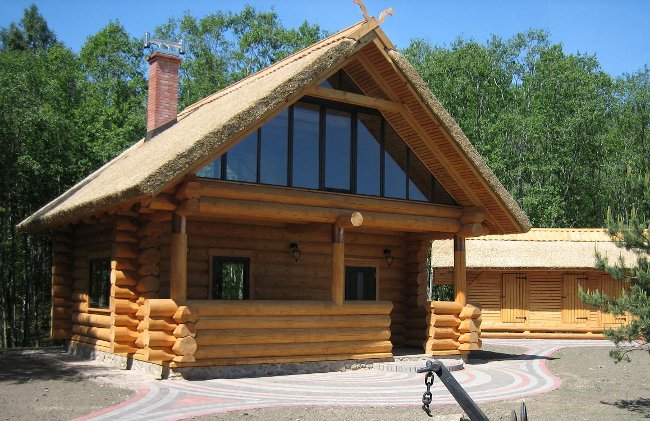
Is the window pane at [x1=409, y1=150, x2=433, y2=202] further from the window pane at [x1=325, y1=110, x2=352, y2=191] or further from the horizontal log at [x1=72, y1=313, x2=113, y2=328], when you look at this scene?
the horizontal log at [x1=72, y1=313, x2=113, y2=328]

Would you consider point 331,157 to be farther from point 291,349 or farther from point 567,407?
point 567,407

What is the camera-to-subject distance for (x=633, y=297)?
442 inches

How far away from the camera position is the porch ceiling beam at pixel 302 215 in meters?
14.3

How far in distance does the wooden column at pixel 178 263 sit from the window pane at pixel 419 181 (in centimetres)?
594

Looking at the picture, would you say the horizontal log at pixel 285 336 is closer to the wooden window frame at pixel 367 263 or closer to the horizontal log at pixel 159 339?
the horizontal log at pixel 159 339

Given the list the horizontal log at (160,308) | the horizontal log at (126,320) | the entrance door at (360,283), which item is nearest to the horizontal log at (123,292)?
the horizontal log at (126,320)

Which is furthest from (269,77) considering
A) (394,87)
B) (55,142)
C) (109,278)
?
(55,142)

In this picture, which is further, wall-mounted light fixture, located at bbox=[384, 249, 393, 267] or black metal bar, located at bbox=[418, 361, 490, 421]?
wall-mounted light fixture, located at bbox=[384, 249, 393, 267]

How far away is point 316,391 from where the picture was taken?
13094 mm

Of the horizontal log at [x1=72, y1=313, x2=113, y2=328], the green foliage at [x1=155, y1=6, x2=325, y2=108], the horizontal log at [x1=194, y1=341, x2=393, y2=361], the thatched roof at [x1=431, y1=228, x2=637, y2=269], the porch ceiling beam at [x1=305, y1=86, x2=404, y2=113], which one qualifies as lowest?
the horizontal log at [x1=194, y1=341, x2=393, y2=361]

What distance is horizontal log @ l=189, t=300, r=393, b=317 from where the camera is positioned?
13945mm

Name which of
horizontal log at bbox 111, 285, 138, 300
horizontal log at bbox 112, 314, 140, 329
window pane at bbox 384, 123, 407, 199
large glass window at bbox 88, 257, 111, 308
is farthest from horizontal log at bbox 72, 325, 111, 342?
window pane at bbox 384, 123, 407, 199

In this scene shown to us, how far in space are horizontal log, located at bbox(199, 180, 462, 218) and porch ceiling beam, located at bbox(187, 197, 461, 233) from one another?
0.11 meters

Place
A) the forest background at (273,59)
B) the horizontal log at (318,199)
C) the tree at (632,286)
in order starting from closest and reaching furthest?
the tree at (632,286) → the horizontal log at (318,199) → the forest background at (273,59)
